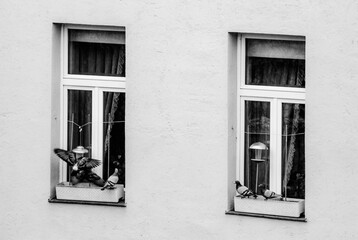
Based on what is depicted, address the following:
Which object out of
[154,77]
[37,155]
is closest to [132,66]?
[154,77]

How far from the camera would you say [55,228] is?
53.8 feet

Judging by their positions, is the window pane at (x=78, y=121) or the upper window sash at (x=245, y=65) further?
the window pane at (x=78, y=121)

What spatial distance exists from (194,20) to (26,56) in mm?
2029

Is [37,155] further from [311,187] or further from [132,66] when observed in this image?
[311,187]

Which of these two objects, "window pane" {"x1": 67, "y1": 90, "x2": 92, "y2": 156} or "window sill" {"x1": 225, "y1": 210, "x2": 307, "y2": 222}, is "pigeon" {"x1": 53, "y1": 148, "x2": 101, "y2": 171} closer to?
"window pane" {"x1": 67, "y1": 90, "x2": 92, "y2": 156}

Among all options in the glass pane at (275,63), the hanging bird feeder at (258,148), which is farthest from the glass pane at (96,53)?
the hanging bird feeder at (258,148)

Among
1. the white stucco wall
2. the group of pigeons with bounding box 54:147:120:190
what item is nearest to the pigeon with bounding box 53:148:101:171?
the group of pigeons with bounding box 54:147:120:190

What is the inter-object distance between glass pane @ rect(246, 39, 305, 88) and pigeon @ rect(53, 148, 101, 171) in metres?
2.00

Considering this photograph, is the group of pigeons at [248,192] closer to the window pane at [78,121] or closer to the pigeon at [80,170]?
the pigeon at [80,170]

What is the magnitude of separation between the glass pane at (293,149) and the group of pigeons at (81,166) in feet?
6.38

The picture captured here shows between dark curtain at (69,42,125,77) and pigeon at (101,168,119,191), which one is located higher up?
dark curtain at (69,42,125,77)

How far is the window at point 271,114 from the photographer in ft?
51.1

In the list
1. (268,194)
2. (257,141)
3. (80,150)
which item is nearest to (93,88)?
(80,150)

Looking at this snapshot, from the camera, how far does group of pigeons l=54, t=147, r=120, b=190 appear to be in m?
16.2
